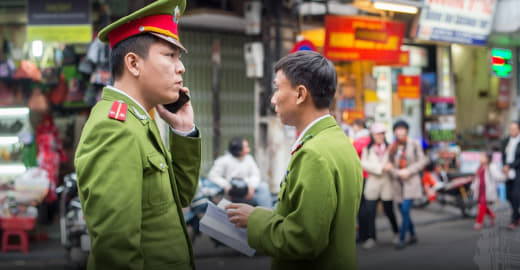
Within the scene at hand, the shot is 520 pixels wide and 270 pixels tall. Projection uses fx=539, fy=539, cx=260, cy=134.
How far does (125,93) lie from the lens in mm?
2398

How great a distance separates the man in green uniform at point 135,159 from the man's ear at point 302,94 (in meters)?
0.56

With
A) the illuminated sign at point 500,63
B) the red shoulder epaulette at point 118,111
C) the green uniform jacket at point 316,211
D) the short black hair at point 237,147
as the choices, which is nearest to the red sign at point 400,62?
the short black hair at point 237,147

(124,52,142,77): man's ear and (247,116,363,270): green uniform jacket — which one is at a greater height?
(124,52,142,77): man's ear

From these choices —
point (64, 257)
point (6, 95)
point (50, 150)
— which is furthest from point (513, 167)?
point (6, 95)

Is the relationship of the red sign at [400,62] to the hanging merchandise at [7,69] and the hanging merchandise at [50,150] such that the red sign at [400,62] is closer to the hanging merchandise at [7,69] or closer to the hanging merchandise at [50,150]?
the hanging merchandise at [50,150]

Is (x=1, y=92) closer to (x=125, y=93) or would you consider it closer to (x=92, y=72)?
(x=92, y=72)

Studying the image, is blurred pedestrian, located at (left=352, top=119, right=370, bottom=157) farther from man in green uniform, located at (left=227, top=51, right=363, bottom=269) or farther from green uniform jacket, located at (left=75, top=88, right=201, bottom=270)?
green uniform jacket, located at (left=75, top=88, right=201, bottom=270)

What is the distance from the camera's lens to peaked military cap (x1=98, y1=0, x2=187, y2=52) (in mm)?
2336

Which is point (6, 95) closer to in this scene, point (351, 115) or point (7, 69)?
point (7, 69)

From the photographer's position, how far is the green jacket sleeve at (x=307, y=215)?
7.32ft

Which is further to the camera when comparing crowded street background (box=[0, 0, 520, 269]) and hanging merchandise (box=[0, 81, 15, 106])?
hanging merchandise (box=[0, 81, 15, 106])

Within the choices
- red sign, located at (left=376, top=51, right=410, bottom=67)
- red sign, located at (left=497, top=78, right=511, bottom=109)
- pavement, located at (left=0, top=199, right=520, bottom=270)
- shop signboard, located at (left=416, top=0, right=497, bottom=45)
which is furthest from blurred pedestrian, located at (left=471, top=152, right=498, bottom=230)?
red sign, located at (left=497, top=78, right=511, bottom=109)

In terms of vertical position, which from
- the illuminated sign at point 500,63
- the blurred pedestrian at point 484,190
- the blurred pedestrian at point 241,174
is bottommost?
the blurred pedestrian at point 484,190

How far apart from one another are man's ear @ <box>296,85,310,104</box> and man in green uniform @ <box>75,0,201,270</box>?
1.84 ft
